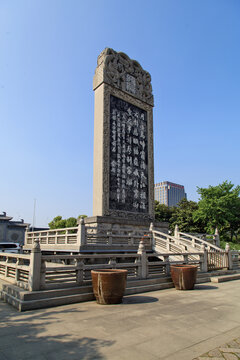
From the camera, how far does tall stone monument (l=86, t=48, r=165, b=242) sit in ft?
49.6

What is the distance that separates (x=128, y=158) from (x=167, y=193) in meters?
125

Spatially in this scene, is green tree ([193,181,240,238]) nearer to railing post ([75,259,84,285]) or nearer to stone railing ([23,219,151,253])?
stone railing ([23,219,151,253])

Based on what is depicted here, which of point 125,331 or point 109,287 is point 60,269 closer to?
point 109,287

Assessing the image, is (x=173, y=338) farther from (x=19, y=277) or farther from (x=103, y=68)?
(x=103, y=68)

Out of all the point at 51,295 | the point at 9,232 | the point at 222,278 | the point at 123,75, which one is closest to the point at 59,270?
the point at 51,295

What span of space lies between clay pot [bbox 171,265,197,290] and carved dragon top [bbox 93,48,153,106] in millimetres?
12105

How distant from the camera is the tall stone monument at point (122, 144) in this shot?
1512cm

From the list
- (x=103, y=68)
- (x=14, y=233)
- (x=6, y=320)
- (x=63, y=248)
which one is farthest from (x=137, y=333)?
(x=14, y=233)

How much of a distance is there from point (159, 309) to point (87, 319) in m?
1.68

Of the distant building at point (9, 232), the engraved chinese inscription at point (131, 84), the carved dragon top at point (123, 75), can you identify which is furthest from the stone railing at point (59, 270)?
the distant building at point (9, 232)

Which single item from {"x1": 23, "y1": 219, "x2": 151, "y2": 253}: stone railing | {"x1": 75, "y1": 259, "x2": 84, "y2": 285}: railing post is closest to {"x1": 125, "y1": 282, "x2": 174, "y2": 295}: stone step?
{"x1": 75, "y1": 259, "x2": 84, "y2": 285}: railing post

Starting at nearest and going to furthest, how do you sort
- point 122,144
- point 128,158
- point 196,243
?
point 196,243
point 122,144
point 128,158

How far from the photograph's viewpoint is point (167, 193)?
139250 mm

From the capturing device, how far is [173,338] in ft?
13.2
